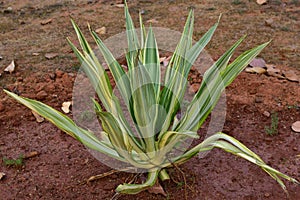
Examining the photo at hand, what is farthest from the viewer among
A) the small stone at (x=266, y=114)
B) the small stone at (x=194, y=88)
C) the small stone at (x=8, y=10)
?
the small stone at (x=8, y=10)

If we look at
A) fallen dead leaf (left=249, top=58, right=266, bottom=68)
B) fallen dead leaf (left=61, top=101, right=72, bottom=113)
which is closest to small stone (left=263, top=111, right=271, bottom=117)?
fallen dead leaf (left=249, top=58, right=266, bottom=68)

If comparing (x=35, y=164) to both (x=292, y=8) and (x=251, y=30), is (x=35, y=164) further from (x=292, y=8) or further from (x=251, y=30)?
(x=292, y=8)

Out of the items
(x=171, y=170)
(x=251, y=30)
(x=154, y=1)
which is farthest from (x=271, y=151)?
(x=154, y=1)

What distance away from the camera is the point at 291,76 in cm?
289

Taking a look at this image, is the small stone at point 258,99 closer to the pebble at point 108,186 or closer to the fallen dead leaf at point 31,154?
the pebble at point 108,186

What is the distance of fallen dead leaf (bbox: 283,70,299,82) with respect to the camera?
112 inches

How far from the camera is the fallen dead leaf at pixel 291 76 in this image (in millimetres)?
2854

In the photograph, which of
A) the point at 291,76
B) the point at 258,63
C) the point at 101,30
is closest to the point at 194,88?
the point at 258,63

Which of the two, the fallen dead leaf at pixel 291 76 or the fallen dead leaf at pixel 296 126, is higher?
the fallen dead leaf at pixel 296 126

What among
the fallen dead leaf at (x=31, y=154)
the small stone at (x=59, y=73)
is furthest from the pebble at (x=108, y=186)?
the small stone at (x=59, y=73)

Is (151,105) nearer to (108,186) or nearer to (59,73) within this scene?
(108,186)

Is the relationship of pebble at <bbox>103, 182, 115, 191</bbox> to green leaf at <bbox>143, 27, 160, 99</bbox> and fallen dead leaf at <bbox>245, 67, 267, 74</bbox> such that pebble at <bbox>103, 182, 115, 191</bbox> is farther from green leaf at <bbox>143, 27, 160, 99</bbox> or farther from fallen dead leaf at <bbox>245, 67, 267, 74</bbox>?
fallen dead leaf at <bbox>245, 67, 267, 74</bbox>

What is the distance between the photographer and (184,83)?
1.89 m

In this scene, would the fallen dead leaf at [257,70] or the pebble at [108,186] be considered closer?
the pebble at [108,186]
